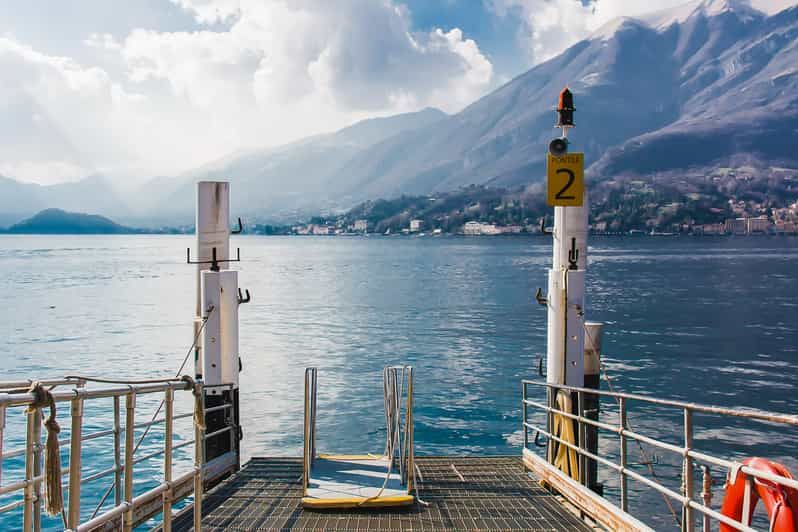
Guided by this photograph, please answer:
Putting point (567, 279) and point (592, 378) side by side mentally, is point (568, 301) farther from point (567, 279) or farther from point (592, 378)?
point (592, 378)

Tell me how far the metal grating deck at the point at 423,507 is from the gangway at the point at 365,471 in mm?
130

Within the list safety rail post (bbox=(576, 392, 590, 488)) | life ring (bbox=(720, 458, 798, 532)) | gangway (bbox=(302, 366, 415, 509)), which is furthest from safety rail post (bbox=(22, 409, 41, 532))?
safety rail post (bbox=(576, 392, 590, 488))

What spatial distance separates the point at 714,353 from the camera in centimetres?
3284

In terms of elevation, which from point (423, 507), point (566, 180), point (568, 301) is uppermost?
point (566, 180)

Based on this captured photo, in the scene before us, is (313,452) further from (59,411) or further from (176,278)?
(176,278)

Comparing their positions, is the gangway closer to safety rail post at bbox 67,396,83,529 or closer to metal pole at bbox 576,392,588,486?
metal pole at bbox 576,392,588,486

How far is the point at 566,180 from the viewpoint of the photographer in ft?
34.1

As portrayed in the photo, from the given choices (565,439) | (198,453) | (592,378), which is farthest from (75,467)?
(592,378)

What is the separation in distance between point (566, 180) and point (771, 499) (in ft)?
19.2

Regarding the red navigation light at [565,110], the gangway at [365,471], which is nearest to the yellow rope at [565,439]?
the gangway at [365,471]

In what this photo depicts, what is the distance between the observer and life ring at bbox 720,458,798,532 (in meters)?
5.15

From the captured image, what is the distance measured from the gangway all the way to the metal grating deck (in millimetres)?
130

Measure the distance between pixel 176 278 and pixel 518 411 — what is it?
66003 millimetres

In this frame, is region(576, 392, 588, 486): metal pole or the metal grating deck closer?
the metal grating deck
